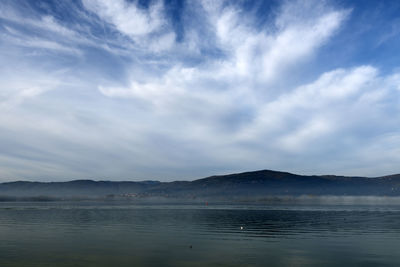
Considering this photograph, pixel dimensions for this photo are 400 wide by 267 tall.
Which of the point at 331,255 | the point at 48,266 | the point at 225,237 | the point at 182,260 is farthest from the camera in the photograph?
the point at 225,237

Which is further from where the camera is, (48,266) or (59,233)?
(59,233)

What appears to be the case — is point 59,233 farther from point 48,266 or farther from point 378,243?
point 378,243

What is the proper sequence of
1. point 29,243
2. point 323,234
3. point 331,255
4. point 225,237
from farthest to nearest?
point 323,234 → point 225,237 → point 29,243 → point 331,255

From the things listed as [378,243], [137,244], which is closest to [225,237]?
[137,244]

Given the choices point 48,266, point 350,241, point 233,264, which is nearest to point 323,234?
point 350,241

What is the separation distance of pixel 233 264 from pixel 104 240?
72.5 ft

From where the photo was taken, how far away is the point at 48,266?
101 feet

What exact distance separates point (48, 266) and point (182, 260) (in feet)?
39.6

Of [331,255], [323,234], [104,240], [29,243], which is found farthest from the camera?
[323,234]

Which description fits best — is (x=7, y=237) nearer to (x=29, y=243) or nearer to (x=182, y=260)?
(x=29, y=243)

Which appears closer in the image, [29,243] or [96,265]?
[96,265]

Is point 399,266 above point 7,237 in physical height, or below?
below

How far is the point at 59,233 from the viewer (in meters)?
54.7

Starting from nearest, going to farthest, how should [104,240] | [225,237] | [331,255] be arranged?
1. [331,255]
2. [104,240]
3. [225,237]
